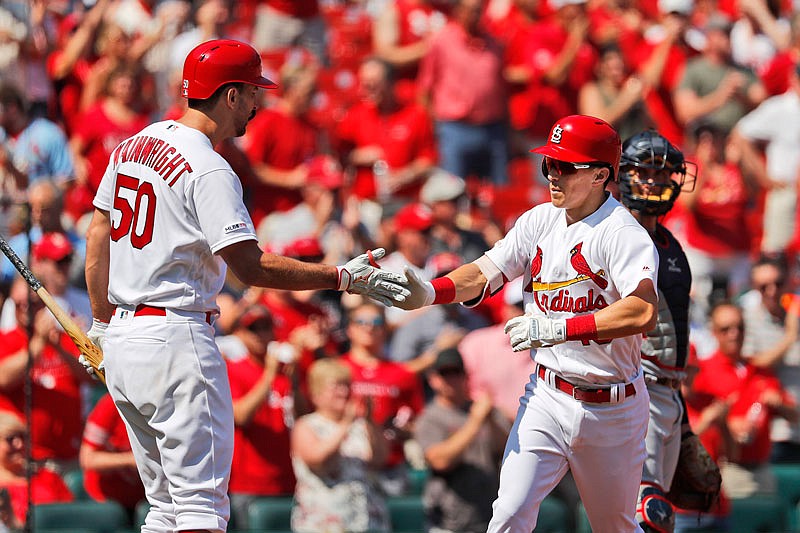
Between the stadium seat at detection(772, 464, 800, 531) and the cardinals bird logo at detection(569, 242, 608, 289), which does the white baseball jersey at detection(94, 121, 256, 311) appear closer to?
the cardinals bird logo at detection(569, 242, 608, 289)

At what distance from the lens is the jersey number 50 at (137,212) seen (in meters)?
4.88

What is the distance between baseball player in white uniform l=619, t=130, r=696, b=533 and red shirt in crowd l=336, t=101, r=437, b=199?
185 inches

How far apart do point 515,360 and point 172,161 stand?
12.4 feet

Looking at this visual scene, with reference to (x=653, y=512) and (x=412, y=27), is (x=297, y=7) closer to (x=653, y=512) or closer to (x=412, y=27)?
(x=412, y=27)

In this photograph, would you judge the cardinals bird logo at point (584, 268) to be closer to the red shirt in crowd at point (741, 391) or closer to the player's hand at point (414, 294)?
the player's hand at point (414, 294)

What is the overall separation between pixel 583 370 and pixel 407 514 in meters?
2.84

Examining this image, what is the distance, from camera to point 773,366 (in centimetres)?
891

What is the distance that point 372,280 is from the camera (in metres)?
5.07

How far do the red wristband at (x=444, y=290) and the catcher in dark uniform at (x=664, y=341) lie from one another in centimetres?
99

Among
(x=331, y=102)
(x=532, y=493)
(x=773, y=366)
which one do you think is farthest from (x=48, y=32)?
(x=532, y=493)

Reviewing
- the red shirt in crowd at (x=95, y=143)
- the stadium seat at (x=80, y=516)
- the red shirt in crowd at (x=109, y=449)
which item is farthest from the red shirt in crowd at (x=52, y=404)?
the red shirt in crowd at (x=95, y=143)

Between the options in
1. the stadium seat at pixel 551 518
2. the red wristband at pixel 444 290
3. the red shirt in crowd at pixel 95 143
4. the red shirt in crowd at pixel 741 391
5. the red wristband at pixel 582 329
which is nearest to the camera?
the red wristband at pixel 582 329

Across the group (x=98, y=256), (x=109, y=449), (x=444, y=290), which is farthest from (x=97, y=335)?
(x=109, y=449)

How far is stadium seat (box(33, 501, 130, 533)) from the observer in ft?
23.0
